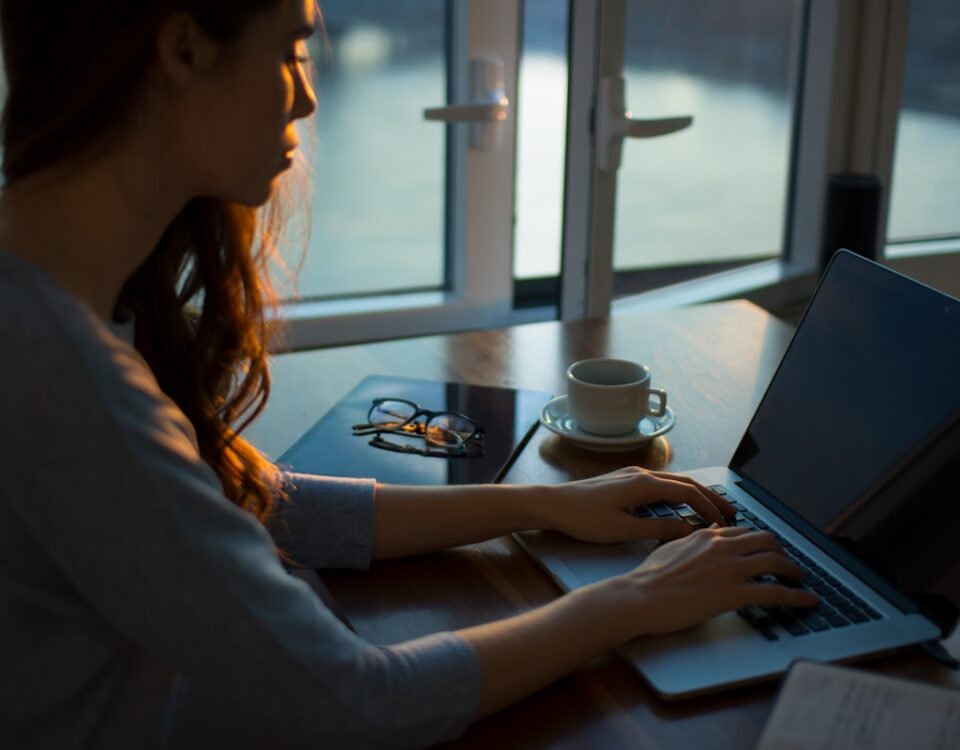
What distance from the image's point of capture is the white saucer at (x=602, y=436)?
1.18m

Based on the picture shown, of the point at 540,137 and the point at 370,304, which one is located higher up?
the point at 540,137

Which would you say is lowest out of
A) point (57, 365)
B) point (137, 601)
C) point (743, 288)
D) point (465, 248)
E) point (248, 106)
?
point (743, 288)

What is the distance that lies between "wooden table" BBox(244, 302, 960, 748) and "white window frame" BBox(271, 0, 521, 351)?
0.81 meters

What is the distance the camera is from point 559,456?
1.19 meters

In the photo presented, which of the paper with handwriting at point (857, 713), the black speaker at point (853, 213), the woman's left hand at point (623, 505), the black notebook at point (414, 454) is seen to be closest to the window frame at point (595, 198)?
the black speaker at point (853, 213)

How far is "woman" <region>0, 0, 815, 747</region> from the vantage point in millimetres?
674

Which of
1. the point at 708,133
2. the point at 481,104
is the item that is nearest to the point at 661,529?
the point at 481,104

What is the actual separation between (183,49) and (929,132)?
8.51 ft

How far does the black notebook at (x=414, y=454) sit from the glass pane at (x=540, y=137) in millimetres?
1129

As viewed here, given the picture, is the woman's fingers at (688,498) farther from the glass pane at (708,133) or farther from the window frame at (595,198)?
the glass pane at (708,133)

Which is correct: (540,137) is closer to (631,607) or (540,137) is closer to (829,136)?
(829,136)

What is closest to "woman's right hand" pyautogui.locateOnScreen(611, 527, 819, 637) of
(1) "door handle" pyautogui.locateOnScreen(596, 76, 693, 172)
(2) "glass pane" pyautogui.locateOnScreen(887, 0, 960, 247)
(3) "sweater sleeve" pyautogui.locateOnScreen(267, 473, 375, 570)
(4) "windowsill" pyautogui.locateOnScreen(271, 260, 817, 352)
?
(3) "sweater sleeve" pyautogui.locateOnScreen(267, 473, 375, 570)

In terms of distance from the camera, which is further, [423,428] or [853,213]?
[853,213]

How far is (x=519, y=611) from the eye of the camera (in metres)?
0.90
